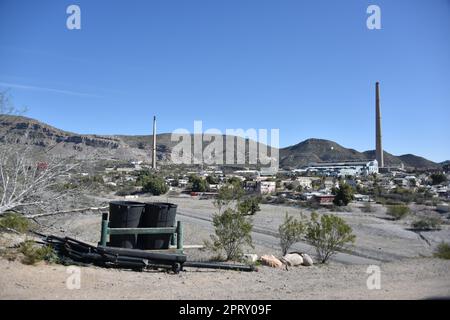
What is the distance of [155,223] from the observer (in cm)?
1036

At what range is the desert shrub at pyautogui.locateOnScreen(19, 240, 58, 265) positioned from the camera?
8574mm

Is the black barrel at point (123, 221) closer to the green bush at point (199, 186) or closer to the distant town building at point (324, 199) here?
the distant town building at point (324, 199)

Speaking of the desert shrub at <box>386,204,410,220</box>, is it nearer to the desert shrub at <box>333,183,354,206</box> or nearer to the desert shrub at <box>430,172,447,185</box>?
the desert shrub at <box>333,183,354,206</box>

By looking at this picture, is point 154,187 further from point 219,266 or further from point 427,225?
point 219,266

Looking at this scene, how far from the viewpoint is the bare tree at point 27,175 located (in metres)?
10.1

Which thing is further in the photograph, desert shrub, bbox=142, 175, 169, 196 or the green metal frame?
desert shrub, bbox=142, 175, 169, 196

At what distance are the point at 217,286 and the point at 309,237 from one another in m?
6.15

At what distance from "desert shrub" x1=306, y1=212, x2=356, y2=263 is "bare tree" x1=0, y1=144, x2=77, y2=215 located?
25.9 feet

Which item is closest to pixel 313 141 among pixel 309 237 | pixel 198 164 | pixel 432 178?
pixel 198 164

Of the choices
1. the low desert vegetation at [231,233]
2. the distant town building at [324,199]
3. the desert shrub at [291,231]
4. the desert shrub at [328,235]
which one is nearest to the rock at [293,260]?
the low desert vegetation at [231,233]

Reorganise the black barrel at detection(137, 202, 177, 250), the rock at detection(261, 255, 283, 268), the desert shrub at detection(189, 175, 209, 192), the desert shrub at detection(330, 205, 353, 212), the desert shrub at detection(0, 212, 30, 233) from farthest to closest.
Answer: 1. the desert shrub at detection(189, 175, 209, 192)
2. the desert shrub at detection(330, 205, 353, 212)
3. the rock at detection(261, 255, 283, 268)
4. the black barrel at detection(137, 202, 177, 250)
5. the desert shrub at detection(0, 212, 30, 233)

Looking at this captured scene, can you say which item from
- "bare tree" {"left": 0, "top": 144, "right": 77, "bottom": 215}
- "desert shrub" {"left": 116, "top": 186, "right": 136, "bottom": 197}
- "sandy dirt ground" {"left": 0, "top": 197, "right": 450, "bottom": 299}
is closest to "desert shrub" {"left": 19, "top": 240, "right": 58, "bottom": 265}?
"sandy dirt ground" {"left": 0, "top": 197, "right": 450, "bottom": 299}

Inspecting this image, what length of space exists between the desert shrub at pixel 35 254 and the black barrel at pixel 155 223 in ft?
6.68
